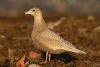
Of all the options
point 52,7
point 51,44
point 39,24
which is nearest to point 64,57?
point 51,44

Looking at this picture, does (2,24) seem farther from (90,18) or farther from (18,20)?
(90,18)

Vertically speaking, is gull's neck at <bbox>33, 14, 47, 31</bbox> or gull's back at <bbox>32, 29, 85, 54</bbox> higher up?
gull's neck at <bbox>33, 14, 47, 31</bbox>

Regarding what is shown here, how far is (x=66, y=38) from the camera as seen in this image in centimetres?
1909

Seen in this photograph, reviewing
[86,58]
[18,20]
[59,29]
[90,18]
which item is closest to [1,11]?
[18,20]

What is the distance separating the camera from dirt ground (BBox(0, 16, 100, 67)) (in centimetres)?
1491

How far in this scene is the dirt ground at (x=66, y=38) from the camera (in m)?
14.9

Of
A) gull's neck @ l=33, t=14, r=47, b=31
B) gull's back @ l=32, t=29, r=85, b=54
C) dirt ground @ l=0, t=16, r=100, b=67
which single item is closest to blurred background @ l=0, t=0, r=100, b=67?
dirt ground @ l=0, t=16, r=100, b=67

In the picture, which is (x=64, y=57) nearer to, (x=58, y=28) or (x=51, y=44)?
(x=51, y=44)

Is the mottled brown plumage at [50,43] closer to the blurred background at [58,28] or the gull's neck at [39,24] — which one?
the gull's neck at [39,24]

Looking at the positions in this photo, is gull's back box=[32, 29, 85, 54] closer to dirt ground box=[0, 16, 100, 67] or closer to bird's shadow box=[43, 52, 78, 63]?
dirt ground box=[0, 16, 100, 67]

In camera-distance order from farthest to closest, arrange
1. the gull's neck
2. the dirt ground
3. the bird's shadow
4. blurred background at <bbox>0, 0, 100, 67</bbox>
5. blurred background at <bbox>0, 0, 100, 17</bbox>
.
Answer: blurred background at <bbox>0, 0, 100, 17</bbox>
blurred background at <bbox>0, 0, 100, 67</bbox>
the bird's shadow
the dirt ground
the gull's neck

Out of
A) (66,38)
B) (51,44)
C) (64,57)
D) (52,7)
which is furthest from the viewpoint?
(52,7)

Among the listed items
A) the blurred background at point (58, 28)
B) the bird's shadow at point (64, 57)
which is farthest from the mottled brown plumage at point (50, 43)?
the bird's shadow at point (64, 57)

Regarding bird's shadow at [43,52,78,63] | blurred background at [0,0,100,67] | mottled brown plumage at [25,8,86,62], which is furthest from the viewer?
blurred background at [0,0,100,67]
